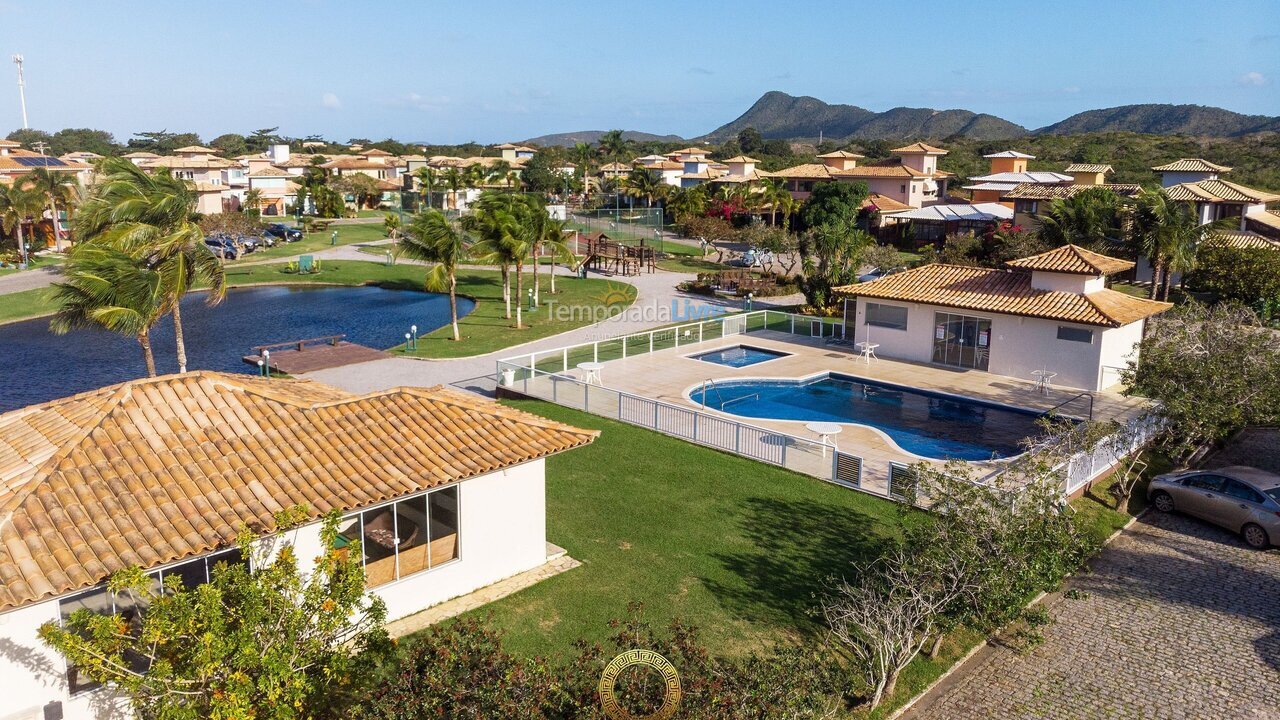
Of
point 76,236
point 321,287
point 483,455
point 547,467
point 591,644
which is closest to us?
point 591,644

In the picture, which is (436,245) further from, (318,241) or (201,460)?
(318,241)

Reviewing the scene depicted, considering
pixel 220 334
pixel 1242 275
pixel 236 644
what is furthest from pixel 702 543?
pixel 1242 275

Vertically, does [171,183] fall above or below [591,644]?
above

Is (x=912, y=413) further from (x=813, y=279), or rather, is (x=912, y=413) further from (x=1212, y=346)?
(x=813, y=279)

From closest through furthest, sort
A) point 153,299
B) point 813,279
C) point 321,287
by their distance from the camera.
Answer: point 153,299
point 813,279
point 321,287

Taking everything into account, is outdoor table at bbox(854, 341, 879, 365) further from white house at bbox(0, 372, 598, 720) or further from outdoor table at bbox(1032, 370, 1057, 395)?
white house at bbox(0, 372, 598, 720)

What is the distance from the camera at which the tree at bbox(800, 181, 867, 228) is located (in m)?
64.4

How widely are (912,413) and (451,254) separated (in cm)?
1771

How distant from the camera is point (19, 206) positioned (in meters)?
55.3

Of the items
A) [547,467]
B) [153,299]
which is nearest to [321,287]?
[153,299]

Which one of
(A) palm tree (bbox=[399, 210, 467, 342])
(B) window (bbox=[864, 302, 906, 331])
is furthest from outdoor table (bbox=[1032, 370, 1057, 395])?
(A) palm tree (bbox=[399, 210, 467, 342])

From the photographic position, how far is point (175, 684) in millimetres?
7441

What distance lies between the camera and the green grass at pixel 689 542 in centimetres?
1310

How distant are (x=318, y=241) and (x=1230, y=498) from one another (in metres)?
61.4
